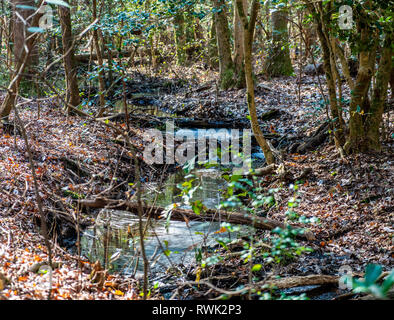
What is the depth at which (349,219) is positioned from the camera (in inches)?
231

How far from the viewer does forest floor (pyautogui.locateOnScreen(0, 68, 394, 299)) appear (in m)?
4.30

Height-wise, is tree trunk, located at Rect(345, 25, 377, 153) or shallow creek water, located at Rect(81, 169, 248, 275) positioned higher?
tree trunk, located at Rect(345, 25, 377, 153)

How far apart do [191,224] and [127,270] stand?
182 centimetres

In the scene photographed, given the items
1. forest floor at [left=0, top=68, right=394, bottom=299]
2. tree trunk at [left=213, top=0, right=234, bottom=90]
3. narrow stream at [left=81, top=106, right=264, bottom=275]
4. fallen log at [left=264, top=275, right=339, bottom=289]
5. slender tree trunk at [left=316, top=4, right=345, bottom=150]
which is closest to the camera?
forest floor at [left=0, top=68, right=394, bottom=299]

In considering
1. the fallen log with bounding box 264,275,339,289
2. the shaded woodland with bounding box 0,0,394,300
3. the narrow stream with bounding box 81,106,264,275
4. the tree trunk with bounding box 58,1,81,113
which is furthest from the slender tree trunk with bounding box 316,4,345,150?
the tree trunk with bounding box 58,1,81,113

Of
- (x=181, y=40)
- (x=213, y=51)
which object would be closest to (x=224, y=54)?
(x=213, y=51)

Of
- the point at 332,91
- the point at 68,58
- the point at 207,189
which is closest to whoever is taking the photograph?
the point at 332,91

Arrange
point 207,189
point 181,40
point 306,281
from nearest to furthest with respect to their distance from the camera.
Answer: point 306,281
point 207,189
point 181,40

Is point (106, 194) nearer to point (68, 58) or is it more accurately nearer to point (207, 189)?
point (207, 189)

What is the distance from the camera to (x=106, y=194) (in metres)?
7.40

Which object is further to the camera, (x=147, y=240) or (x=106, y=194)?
(x=106, y=194)

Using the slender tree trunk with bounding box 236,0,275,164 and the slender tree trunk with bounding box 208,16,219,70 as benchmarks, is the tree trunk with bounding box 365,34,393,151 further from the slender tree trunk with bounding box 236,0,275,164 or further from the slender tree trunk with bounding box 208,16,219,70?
the slender tree trunk with bounding box 208,16,219,70
